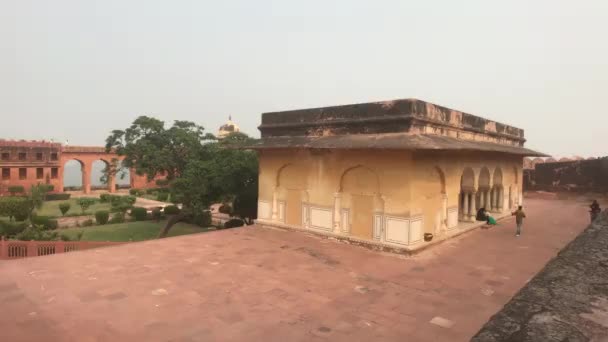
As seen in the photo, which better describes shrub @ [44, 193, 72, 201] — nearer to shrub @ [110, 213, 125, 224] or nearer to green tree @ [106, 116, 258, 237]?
shrub @ [110, 213, 125, 224]

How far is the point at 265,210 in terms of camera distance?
45.7 ft

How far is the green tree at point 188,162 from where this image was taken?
16219 mm

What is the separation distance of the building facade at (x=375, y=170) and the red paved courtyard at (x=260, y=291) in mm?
900

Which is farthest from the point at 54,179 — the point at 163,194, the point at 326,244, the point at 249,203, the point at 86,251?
the point at 326,244

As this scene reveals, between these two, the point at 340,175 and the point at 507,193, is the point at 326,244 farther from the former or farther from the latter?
the point at 507,193

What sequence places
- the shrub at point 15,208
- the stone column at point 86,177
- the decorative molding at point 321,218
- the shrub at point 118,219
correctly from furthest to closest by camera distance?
the stone column at point 86,177
the shrub at point 118,219
the shrub at point 15,208
the decorative molding at point 321,218

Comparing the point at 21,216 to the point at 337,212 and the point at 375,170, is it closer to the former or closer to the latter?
the point at 337,212

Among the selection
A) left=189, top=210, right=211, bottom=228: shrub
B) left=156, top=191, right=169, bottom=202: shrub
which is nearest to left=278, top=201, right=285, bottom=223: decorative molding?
left=189, top=210, right=211, bottom=228: shrub

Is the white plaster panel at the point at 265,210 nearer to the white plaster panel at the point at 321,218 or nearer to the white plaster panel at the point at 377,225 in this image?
the white plaster panel at the point at 321,218

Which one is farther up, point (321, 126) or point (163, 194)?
point (321, 126)

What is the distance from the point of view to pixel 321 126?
1259 centimetres

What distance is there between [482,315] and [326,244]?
5.63 metres

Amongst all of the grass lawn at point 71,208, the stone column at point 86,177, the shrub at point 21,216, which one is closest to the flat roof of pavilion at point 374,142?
the shrub at point 21,216

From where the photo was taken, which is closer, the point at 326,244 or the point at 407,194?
the point at 407,194
